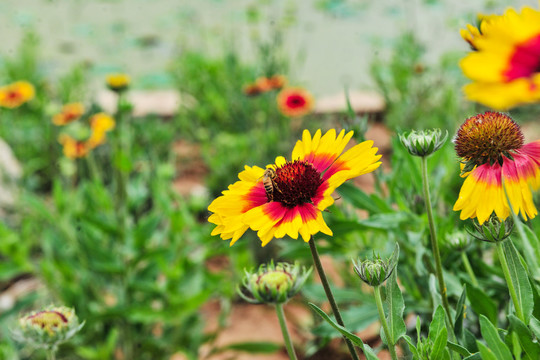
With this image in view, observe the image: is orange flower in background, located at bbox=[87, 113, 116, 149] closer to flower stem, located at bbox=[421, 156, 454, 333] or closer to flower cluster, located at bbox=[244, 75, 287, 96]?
flower cluster, located at bbox=[244, 75, 287, 96]

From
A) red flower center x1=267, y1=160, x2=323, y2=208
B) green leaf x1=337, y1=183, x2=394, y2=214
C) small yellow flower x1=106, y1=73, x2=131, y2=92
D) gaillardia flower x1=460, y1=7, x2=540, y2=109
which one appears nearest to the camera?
gaillardia flower x1=460, y1=7, x2=540, y2=109

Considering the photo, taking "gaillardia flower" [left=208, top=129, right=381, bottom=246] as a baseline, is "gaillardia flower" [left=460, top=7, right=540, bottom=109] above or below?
above

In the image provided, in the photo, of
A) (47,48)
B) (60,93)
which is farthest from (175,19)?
(60,93)

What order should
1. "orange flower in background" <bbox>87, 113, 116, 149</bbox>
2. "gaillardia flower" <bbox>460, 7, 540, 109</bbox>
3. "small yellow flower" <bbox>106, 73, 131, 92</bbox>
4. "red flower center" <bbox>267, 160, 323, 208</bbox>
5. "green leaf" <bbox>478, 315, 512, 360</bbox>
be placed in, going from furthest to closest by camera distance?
"orange flower in background" <bbox>87, 113, 116, 149</bbox>, "small yellow flower" <bbox>106, 73, 131, 92</bbox>, "red flower center" <bbox>267, 160, 323, 208</bbox>, "green leaf" <bbox>478, 315, 512, 360</bbox>, "gaillardia flower" <bbox>460, 7, 540, 109</bbox>

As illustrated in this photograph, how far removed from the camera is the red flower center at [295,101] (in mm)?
2113

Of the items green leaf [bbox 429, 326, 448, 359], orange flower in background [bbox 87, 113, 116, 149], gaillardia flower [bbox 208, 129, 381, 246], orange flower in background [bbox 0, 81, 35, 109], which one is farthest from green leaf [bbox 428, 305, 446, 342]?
orange flower in background [bbox 0, 81, 35, 109]

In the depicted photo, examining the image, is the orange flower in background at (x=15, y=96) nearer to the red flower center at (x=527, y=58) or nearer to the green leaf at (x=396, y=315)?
the green leaf at (x=396, y=315)

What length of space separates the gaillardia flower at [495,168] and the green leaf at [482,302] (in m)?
0.11

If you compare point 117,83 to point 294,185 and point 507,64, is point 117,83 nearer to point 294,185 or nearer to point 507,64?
point 294,185

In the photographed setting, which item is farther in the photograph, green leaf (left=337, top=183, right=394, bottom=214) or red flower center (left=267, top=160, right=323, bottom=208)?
green leaf (left=337, top=183, right=394, bottom=214)

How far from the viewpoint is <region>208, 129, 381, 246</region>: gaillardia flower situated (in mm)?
447

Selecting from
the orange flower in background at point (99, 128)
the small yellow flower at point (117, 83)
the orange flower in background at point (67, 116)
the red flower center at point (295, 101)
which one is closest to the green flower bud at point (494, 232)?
the small yellow flower at point (117, 83)

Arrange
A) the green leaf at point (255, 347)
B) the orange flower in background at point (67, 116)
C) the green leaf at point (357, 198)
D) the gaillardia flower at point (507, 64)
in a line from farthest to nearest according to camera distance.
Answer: the orange flower in background at point (67, 116)
the green leaf at point (255, 347)
the green leaf at point (357, 198)
the gaillardia flower at point (507, 64)

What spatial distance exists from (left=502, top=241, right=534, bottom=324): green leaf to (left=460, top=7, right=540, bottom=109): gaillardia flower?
0.18 m
